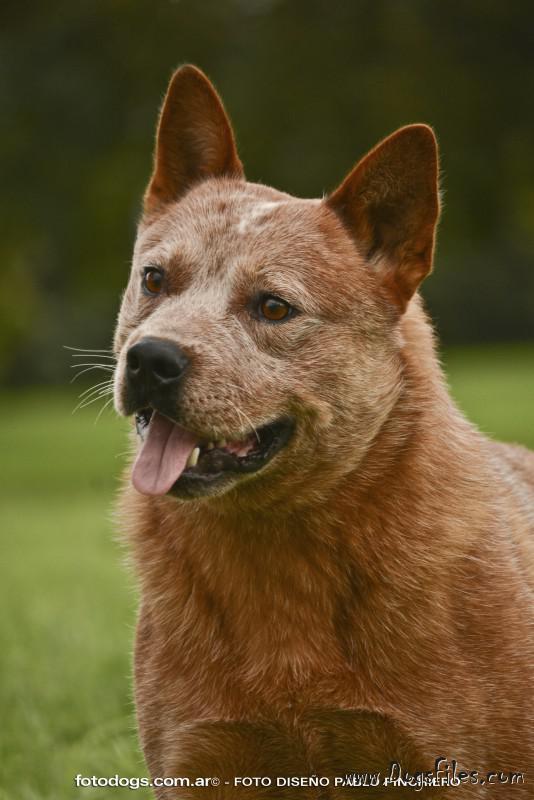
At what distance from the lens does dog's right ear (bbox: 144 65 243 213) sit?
15.9 ft

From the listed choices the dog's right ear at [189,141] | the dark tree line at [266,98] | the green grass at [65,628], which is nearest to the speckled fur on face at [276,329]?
the dog's right ear at [189,141]

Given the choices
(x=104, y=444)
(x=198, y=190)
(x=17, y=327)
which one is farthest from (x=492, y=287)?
(x=198, y=190)

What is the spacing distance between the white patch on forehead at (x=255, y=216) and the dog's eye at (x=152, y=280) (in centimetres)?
37

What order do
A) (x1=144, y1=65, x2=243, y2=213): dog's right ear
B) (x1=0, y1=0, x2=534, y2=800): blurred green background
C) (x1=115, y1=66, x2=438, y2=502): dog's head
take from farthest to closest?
1. (x1=0, y1=0, x2=534, y2=800): blurred green background
2. (x1=144, y1=65, x2=243, y2=213): dog's right ear
3. (x1=115, y1=66, x2=438, y2=502): dog's head

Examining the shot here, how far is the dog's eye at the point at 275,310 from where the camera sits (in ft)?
14.2

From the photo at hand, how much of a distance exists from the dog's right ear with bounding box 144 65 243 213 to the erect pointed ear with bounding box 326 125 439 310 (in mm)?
643

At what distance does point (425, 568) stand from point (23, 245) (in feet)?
45.1

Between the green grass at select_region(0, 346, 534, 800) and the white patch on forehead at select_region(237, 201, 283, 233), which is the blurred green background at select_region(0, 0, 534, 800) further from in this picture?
the white patch on forehead at select_region(237, 201, 283, 233)

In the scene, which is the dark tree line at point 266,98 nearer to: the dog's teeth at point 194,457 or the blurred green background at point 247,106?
the blurred green background at point 247,106

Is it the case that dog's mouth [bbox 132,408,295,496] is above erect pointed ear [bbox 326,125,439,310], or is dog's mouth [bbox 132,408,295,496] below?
below

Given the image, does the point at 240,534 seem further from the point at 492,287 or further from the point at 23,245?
the point at 492,287

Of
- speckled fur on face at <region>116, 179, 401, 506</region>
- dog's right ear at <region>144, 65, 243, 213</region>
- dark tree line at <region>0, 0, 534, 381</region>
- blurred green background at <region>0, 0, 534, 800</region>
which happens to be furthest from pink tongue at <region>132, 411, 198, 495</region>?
dark tree line at <region>0, 0, 534, 381</region>

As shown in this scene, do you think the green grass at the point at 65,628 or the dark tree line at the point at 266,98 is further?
the dark tree line at the point at 266,98

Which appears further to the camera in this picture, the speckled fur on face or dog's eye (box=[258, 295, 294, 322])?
dog's eye (box=[258, 295, 294, 322])
